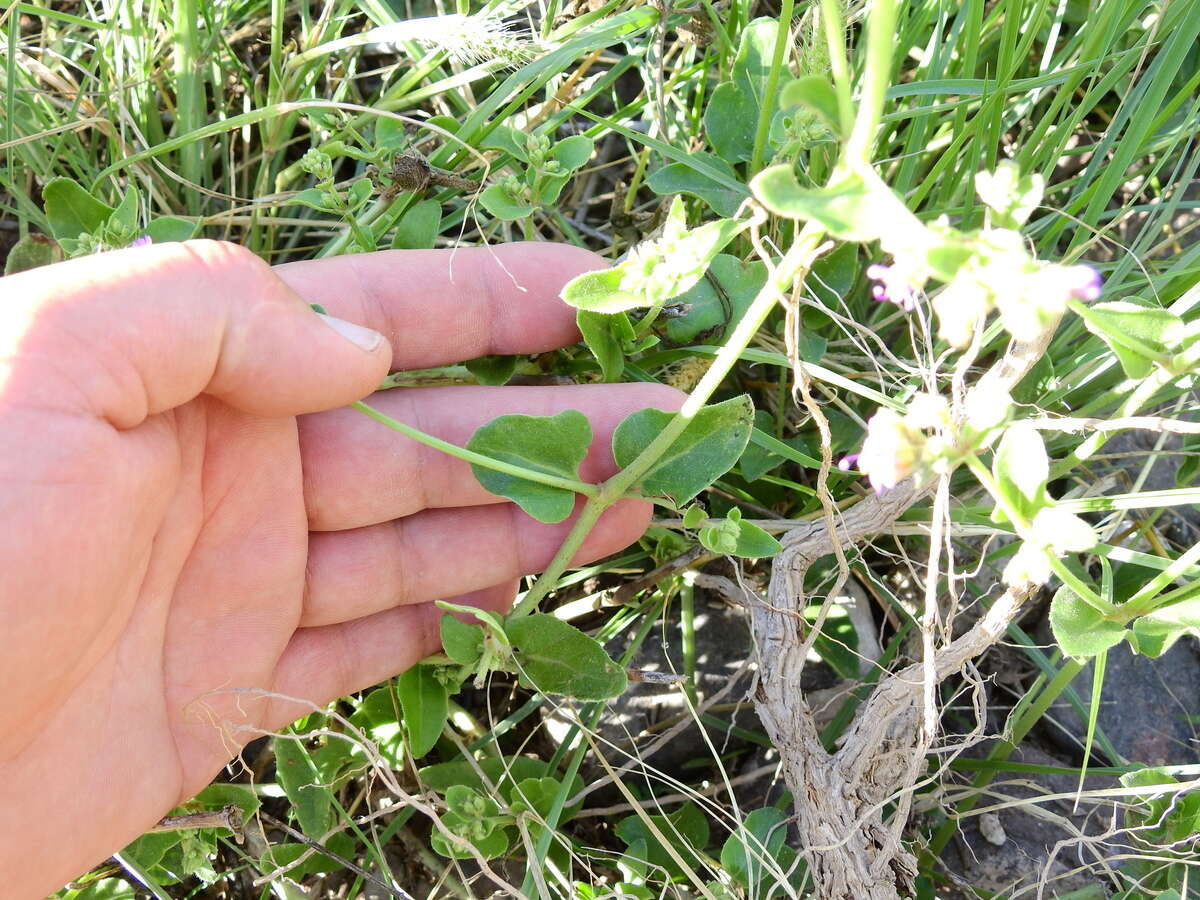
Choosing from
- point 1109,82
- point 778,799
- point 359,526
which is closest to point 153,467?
point 359,526

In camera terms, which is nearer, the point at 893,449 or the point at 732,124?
the point at 893,449

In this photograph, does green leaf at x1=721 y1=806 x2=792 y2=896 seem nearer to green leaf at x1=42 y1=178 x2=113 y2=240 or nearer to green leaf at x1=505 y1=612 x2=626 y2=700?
green leaf at x1=505 y1=612 x2=626 y2=700

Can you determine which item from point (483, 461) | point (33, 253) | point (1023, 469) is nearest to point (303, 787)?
point (483, 461)

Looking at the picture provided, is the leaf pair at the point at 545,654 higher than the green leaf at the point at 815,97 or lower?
lower

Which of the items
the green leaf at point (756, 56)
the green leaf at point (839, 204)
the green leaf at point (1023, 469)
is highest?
the green leaf at point (839, 204)

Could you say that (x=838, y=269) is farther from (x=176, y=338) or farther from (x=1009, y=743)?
(x=176, y=338)

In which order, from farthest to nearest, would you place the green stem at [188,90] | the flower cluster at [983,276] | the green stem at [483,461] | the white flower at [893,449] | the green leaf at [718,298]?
the green stem at [188,90]
the green leaf at [718,298]
the green stem at [483,461]
the white flower at [893,449]
the flower cluster at [983,276]

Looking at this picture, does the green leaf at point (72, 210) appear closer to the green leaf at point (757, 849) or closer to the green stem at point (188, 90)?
the green stem at point (188, 90)

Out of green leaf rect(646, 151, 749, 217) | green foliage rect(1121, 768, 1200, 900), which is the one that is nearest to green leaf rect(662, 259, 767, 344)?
green leaf rect(646, 151, 749, 217)

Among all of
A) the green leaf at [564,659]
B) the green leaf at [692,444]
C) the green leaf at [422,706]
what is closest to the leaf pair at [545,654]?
the green leaf at [564,659]
